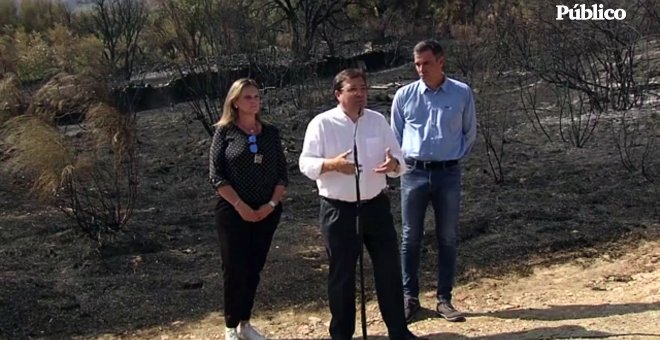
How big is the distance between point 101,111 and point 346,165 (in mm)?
3382

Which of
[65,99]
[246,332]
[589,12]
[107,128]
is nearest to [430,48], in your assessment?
[246,332]

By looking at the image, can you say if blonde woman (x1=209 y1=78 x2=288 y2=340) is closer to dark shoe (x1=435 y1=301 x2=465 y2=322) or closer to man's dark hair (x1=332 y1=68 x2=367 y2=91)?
man's dark hair (x1=332 y1=68 x2=367 y2=91)

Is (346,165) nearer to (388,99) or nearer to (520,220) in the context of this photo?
(520,220)

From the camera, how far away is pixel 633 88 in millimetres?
11477

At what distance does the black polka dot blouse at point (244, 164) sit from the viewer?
4258mm

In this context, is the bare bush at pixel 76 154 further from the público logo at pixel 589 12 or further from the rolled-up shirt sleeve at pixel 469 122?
the público logo at pixel 589 12

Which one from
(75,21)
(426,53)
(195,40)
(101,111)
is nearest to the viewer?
(426,53)

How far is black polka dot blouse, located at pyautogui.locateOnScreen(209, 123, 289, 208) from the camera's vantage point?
168 inches

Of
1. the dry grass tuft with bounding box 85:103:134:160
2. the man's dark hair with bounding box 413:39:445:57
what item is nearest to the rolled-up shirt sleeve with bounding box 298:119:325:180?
the man's dark hair with bounding box 413:39:445:57

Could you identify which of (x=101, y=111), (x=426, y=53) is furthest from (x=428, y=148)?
(x=101, y=111)

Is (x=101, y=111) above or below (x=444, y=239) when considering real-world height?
above

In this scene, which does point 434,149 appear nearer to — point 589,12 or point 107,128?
point 107,128

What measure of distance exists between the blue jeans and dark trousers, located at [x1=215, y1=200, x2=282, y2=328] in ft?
2.41

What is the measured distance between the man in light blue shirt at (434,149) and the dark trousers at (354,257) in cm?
45
